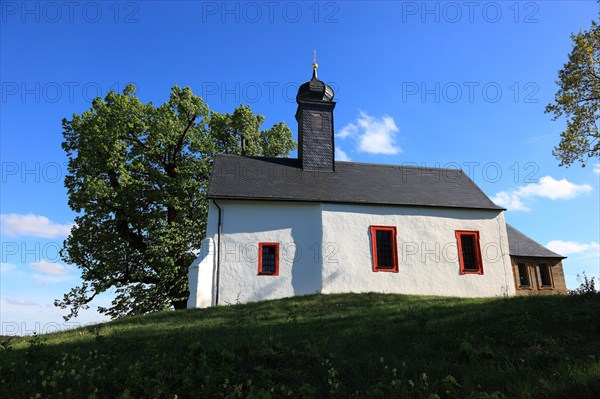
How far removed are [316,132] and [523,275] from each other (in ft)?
50.2

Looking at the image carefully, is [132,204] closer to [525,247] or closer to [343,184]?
[343,184]

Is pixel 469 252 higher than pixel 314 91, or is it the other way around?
pixel 314 91

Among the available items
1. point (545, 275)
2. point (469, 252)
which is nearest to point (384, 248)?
point (469, 252)

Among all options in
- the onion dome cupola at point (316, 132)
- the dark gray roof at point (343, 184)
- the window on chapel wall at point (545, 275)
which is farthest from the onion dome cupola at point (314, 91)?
the window on chapel wall at point (545, 275)

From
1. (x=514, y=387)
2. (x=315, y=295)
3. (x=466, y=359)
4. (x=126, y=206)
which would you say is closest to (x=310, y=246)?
(x=315, y=295)

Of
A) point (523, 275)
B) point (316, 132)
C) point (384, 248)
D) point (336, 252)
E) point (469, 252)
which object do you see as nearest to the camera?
point (336, 252)

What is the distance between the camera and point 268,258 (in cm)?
1812

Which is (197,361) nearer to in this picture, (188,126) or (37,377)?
(37,377)

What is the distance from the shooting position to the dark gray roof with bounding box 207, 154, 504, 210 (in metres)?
19.1

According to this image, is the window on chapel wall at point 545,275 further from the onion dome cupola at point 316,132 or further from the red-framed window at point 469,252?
the onion dome cupola at point 316,132

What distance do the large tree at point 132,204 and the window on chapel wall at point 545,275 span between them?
804 inches

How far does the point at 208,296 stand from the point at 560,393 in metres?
13.8

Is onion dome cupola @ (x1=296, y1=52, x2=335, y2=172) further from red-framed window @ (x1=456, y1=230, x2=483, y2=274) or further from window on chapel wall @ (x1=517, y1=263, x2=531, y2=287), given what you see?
window on chapel wall @ (x1=517, y1=263, x2=531, y2=287)

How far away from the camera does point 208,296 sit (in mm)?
16969
